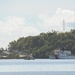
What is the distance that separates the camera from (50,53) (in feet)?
583

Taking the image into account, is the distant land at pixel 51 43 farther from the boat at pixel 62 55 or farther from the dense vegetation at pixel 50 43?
the boat at pixel 62 55

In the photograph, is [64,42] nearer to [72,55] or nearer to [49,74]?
[72,55]

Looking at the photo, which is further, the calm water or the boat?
the boat

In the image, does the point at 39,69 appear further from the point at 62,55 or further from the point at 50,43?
the point at 62,55

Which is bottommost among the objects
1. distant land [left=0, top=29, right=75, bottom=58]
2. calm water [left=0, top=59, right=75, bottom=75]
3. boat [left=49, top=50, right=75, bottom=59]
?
calm water [left=0, top=59, right=75, bottom=75]

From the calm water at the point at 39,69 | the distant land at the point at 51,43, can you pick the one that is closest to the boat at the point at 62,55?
the distant land at the point at 51,43

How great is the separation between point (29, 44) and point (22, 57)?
977cm

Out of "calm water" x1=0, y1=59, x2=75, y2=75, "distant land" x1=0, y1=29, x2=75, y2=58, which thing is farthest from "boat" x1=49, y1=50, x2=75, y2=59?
"calm water" x1=0, y1=59, x2=75, y2=75

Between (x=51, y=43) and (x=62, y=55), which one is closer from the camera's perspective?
(x=51, y=43)

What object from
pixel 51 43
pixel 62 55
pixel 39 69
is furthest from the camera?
pixel 62 55

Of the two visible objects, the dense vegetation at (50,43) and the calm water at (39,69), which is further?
the dense vegetation at (50,43)

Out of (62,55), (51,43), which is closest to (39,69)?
(51,43)

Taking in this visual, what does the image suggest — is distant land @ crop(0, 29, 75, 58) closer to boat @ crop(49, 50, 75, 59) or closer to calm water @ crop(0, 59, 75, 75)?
boat @ crop(49, 50, 75, 59)

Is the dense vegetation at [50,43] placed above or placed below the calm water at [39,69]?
above
